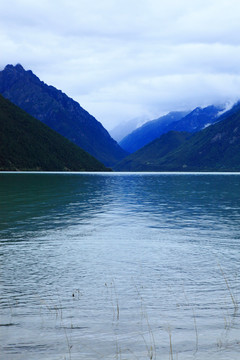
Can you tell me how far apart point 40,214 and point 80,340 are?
39318 mm

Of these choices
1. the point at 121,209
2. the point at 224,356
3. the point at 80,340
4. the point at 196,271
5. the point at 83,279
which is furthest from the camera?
the point at 121,209

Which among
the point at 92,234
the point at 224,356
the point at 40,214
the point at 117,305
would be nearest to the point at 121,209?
the point at 40,214

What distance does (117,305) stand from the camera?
51.4 feet

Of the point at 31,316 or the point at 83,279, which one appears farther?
the point at 83,279

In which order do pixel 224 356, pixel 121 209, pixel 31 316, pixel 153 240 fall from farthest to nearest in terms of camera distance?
pixel 121 209 < pixel 153 240 < pixel 31 316 < pixel 224 356

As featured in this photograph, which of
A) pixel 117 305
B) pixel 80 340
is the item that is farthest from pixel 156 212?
pixel 80 340

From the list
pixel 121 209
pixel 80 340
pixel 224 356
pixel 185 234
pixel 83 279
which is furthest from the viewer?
pixel 121 209

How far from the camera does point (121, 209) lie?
58656mm

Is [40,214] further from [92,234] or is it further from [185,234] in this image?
[185,234]

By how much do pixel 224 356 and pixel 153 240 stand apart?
2067 cm

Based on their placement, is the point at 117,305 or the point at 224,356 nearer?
the point at 224,356

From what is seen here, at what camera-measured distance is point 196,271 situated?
21.7 m

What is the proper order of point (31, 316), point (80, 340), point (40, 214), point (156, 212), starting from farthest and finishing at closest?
1. point (156, 212)
2. point (40, 214)
3. point (31, 316)
4. point (80, 340)

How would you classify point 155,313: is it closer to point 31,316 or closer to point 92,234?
point 31,316
